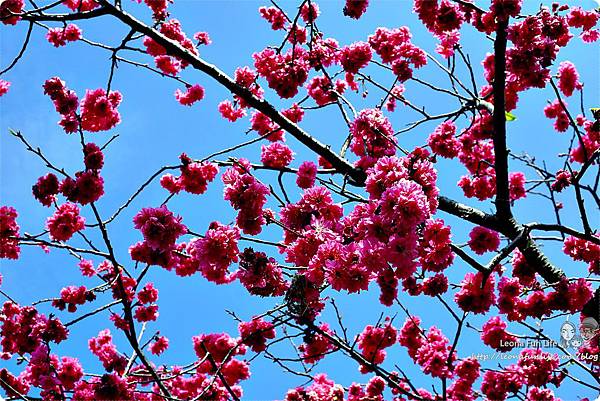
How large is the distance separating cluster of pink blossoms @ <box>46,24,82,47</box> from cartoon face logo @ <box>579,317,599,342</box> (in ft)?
27.5

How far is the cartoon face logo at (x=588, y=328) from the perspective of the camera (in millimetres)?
5238

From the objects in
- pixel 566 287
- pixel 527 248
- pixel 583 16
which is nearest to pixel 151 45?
pixel 527 248

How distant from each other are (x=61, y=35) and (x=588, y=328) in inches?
343

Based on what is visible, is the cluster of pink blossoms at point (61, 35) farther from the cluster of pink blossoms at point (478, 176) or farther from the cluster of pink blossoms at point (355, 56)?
the cluster of pink blossoms at point (478, 176)

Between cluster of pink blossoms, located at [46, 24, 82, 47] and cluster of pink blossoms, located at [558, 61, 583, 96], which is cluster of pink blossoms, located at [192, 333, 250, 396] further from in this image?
cluster of pink blossoms, located at [558, 61, 583, 96]

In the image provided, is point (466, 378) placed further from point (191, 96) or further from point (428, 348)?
point (191, 96)

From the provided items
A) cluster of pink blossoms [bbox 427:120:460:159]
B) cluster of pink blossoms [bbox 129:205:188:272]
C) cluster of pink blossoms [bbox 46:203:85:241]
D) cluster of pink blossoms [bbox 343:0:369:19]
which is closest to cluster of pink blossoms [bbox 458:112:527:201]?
cluster of pink blossoms [bbox 427:120:460:159]

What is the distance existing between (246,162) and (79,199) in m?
1.88

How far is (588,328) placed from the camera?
5.31 m

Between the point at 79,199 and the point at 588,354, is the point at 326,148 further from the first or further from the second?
the point at 588,354

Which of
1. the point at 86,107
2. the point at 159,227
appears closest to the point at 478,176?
the point at 159,227

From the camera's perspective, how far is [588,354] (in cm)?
545

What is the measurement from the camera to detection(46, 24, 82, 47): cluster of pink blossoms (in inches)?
293

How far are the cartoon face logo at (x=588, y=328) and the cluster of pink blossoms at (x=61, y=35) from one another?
837 centimetres
